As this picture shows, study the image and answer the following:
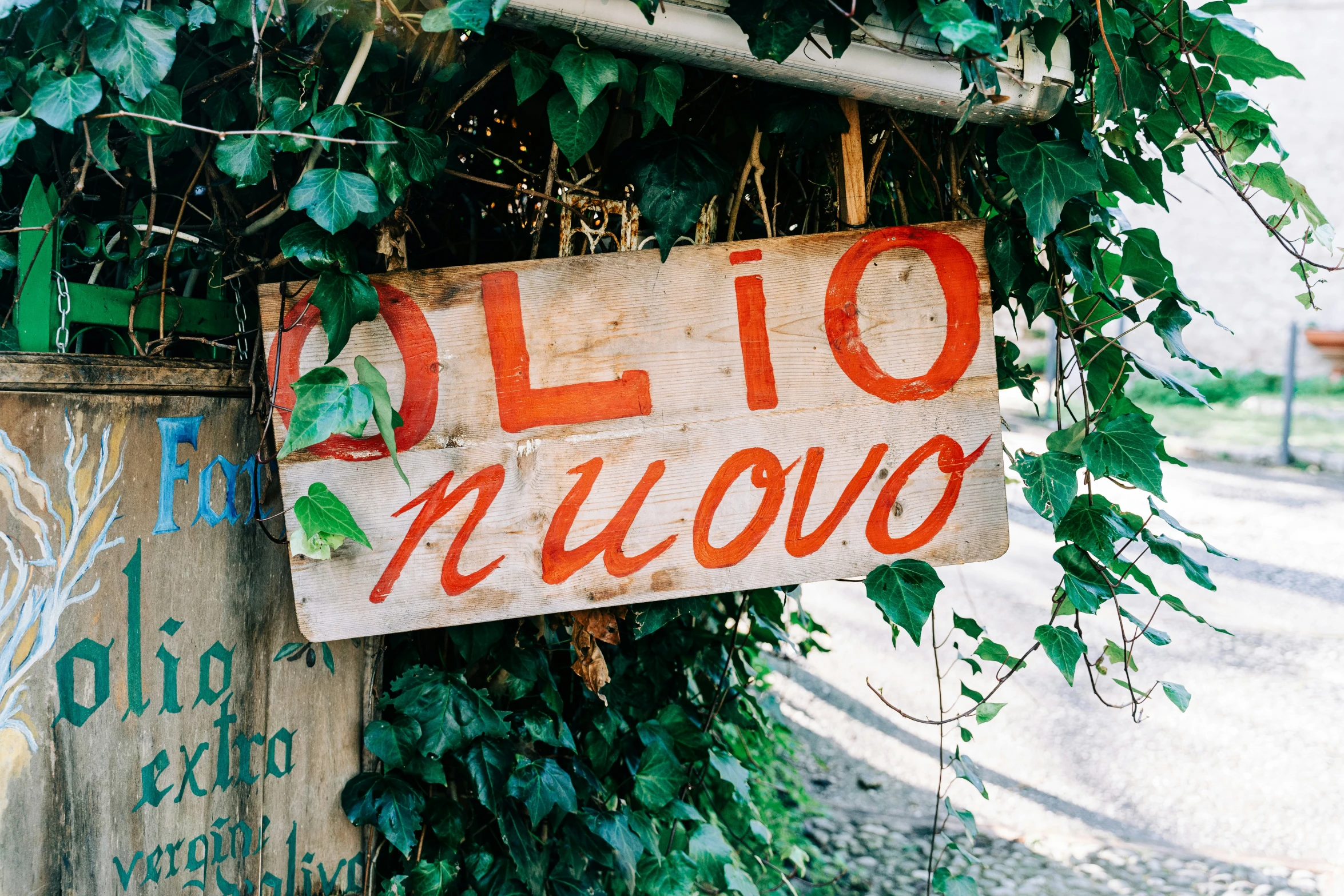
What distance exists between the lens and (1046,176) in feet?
4.18

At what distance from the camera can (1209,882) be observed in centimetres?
255

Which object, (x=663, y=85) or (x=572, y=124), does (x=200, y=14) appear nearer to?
(x=572, y=124)

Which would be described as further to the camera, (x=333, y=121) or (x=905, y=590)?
(x=905, y=590)

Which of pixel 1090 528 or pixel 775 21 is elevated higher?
pixel 775 21

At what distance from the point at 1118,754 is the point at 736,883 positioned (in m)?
2.18

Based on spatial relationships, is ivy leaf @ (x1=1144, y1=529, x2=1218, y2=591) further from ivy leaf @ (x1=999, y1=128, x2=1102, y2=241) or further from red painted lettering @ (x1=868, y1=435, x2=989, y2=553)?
ivy leaf @ (x1=999, y1=128, x2=1102, y2=241)

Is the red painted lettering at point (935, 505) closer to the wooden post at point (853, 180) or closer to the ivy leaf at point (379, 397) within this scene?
the wooden post at point (853, 180)

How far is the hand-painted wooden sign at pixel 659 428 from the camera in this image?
4.20 feet

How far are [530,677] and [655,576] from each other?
346 millimetres

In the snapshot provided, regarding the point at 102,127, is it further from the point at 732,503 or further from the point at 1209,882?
the point at 1209,882

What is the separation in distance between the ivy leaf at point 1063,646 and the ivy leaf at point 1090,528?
13cm

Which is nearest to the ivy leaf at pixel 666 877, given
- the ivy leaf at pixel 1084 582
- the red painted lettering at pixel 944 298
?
the ivy leaf at pixel 1084 582

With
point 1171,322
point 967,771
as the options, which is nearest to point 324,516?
point 967,771

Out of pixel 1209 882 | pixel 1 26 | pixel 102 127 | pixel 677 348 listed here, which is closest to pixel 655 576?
pixel 677 348
